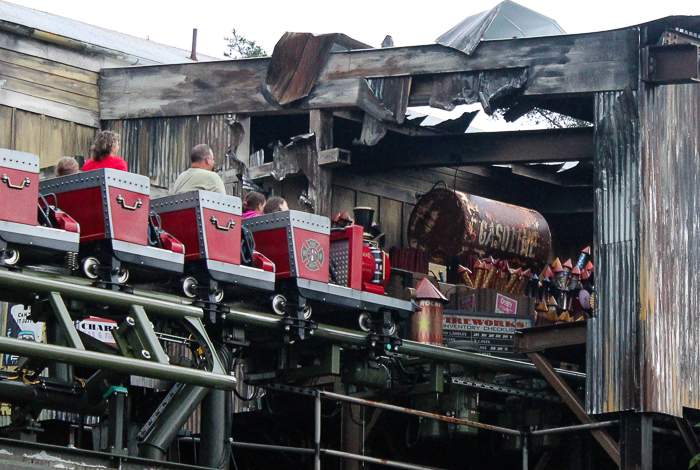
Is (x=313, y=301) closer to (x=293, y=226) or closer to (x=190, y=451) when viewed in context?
(x=293, y=226)

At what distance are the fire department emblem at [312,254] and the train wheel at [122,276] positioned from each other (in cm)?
233

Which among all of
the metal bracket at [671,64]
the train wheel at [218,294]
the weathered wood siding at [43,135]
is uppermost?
the metal bracket at [671,64]

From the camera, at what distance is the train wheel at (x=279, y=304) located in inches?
577

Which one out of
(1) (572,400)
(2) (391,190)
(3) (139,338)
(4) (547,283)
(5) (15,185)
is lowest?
(1) (572,400)

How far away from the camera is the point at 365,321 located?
15.8 metres

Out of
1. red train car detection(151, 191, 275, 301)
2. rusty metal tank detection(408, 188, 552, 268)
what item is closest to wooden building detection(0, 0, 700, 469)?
rusty metal tank detection(408, 188, 552, 268)

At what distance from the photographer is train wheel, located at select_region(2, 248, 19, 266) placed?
40.2 ft

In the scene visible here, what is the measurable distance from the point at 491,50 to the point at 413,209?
432 centimetres

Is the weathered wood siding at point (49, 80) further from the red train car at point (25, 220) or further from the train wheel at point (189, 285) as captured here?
the red train car at point (25, 220)

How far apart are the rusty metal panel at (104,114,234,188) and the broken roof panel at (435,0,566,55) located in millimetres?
A: 3822

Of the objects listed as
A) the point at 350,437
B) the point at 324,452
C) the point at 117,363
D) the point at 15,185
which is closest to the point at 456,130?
the point at 350,437

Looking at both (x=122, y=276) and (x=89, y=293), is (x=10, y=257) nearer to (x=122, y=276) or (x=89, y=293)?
(x=89, y=293)

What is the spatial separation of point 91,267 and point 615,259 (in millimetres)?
7392

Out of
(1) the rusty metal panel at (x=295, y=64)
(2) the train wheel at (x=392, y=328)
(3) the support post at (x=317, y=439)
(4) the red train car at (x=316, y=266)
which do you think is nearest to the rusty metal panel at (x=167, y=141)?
(1) the rusty metal panel at (x=295, y=64)
